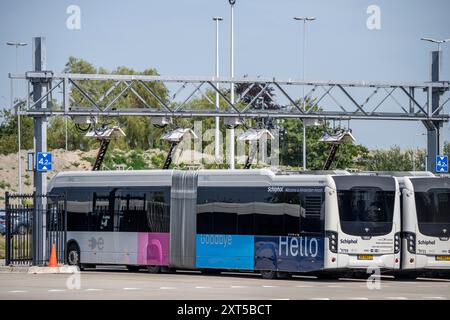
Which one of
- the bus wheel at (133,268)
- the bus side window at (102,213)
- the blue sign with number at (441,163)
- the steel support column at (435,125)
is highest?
the steel support column at (435,125)

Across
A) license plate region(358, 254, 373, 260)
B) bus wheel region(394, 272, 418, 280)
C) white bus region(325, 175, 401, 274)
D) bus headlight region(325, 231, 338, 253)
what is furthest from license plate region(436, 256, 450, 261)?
bus headlight region(325, 231, 338, 253)

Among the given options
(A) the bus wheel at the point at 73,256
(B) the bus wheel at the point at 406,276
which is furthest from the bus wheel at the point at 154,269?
(B) the bus wheel at the point at 406,276

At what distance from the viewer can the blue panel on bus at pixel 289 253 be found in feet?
121

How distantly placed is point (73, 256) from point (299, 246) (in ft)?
28.6

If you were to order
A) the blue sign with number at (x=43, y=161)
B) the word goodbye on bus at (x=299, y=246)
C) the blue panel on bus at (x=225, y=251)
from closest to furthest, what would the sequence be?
the word goodbye on bus at (x=299, y=246)
the blue panel on bus at (x=225, y=251)
the blue sign with number at (x=43, y=161)

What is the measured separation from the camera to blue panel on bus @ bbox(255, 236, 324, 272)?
36875 mm

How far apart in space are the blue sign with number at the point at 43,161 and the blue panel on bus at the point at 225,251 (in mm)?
6250

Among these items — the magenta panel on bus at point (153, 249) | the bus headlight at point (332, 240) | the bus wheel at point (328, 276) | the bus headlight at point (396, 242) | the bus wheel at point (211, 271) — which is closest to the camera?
the bus headlight at point (332, 240)

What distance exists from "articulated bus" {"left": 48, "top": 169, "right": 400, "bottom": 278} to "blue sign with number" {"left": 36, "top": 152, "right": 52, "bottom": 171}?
0.54 m

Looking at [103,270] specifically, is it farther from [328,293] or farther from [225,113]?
[328,293]

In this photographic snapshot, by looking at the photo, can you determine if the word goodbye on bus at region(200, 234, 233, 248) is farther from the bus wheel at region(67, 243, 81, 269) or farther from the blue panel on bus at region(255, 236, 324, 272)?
the bus wheel at region(67, 243, 81, 269)

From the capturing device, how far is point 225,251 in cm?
3906

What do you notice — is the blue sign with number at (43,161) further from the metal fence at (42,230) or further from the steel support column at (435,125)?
the steel support column at (435,125)
